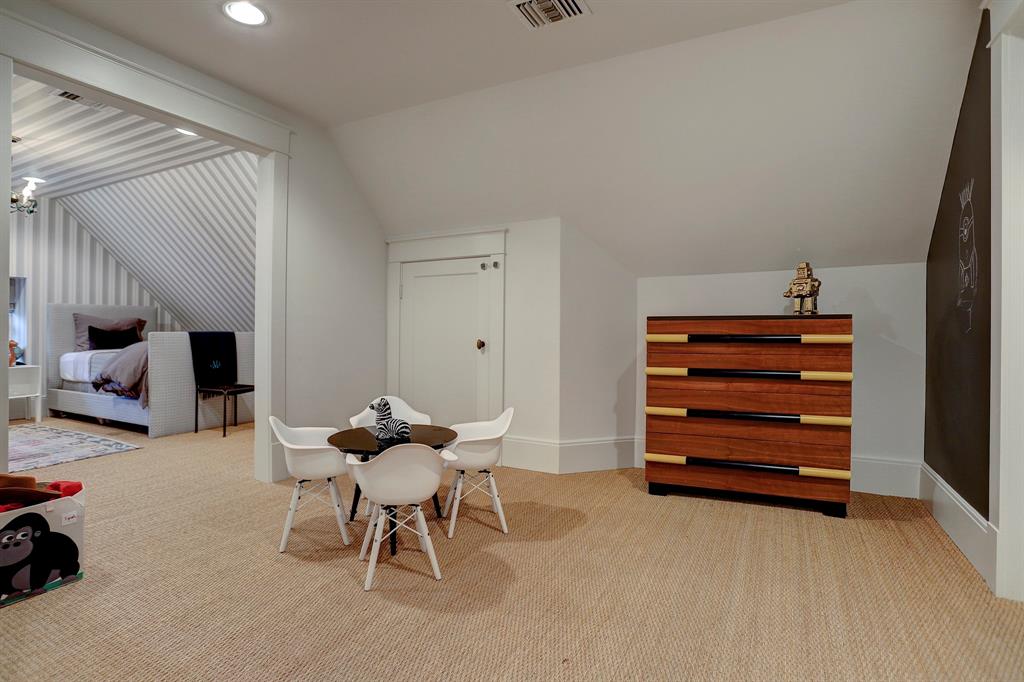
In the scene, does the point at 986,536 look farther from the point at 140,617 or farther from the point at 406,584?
the point at 140,617

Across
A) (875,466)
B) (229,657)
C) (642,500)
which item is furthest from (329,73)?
(875,466)

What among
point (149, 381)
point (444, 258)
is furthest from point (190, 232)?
point (444, 258)

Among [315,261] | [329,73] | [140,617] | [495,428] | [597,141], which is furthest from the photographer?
[315,261]

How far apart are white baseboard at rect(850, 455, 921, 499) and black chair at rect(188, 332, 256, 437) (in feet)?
16.7

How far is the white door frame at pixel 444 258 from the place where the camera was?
4027 millimetres

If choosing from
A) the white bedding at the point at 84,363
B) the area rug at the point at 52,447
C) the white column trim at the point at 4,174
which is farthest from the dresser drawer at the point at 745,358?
the white bedding at the point at 84,363

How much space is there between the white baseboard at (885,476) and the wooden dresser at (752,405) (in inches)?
24.0

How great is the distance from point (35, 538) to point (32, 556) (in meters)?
0.06

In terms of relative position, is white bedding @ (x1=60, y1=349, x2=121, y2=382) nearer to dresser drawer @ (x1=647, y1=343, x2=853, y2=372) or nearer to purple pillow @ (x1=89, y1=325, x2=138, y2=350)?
purple pillow @ (x1=89, y1=325, x2=138, y2=350)

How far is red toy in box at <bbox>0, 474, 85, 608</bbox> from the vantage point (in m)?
1.91

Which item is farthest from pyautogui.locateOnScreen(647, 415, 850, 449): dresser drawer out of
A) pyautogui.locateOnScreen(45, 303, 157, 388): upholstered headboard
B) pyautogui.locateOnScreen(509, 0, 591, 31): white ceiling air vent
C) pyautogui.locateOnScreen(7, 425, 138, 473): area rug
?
pyautogui.locateOnScreen(45, 303, 157, 388): upholstered headboard

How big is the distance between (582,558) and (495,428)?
30.8 inches

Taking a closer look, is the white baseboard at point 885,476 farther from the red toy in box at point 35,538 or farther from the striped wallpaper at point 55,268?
the striped wallpaper at point 55,268

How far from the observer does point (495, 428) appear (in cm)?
279
